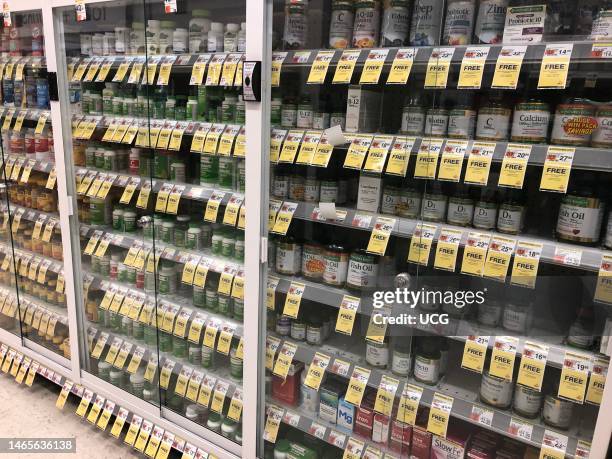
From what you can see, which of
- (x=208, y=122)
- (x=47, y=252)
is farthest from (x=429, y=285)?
(x=47, y=252)

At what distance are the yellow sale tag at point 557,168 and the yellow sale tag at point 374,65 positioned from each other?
1.90ft

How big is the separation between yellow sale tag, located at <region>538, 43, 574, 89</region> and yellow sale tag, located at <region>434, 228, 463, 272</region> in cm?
51

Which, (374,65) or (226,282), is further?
(226,282)

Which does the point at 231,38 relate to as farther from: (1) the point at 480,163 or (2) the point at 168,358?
(2) the point at 168,358

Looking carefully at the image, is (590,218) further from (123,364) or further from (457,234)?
(123,364)

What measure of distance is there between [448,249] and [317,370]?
2.38ft

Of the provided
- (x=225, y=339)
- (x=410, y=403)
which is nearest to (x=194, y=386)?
(x=225, y=339)

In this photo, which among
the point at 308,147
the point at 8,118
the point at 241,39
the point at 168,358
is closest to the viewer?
the point at 308,147

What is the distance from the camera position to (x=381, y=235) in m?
1.62

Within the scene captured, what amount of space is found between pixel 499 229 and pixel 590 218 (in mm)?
263

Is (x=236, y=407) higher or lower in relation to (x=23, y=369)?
higher

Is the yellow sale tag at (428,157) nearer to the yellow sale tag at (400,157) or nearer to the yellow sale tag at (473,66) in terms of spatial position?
the yellow sale tag at (400,157)

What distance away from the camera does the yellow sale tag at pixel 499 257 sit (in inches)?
57.1

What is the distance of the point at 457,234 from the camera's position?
60.5 inches
